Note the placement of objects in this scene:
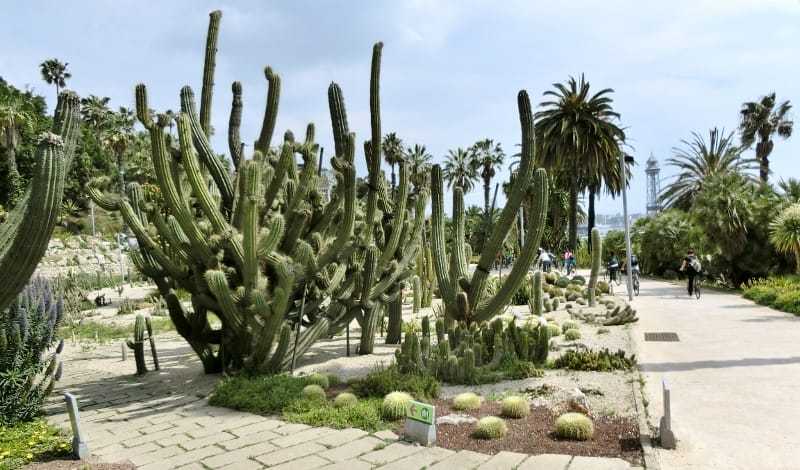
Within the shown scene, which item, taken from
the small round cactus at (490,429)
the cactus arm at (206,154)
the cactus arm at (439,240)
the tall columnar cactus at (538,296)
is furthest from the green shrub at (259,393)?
the tall columnar cactus at (538,296)

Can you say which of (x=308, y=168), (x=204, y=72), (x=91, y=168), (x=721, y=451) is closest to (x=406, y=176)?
(x=308, y=168)

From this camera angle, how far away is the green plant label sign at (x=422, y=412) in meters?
5.39

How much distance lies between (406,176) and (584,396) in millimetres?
5148

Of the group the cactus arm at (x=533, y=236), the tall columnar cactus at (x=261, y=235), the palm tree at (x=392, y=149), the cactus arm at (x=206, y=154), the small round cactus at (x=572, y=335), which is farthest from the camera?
the palm tree at (x=392, y=149)

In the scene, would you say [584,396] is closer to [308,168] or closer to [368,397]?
[368,397]

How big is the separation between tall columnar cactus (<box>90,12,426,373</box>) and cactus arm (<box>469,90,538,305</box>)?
1.63 metres

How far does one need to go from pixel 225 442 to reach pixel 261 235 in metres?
3.16

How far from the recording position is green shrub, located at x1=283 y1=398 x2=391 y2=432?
6.06 meters

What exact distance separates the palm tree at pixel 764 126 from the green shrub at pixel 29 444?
42778 mm

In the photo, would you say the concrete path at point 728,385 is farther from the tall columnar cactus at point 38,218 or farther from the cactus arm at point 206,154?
the cactus arm at point 206,154

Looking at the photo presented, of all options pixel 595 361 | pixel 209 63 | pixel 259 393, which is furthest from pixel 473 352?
pixel 209 63

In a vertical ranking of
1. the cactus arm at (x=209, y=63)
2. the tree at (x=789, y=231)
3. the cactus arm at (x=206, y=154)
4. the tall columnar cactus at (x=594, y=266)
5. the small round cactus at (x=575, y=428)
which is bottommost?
A: the small round cactus at (x=575, y=428)

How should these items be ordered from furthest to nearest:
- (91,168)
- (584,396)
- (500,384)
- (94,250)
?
(91,168) < (94,250) < (500,384) < (584,396)

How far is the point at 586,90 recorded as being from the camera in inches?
1337
